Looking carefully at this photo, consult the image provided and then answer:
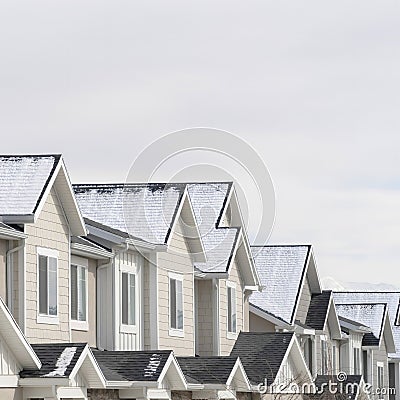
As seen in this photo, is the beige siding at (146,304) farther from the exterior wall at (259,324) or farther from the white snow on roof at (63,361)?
the exterior wall at (259,324)

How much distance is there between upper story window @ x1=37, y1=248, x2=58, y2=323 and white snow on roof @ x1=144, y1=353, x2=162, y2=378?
2.61 metres

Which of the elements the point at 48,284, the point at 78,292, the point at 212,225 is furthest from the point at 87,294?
the point at 212,225

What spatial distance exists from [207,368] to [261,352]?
6269 millimetres

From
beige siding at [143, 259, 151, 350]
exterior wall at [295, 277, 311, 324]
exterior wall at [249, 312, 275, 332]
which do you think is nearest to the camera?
beige siding at [143, 259, 151, 350]

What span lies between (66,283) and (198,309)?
11.0 metres

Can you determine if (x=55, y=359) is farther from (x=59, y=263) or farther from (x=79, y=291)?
(x=79, y=291)

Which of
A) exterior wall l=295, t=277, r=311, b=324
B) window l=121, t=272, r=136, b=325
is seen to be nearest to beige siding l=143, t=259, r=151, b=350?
window l=121, t=272, r=136, b=325

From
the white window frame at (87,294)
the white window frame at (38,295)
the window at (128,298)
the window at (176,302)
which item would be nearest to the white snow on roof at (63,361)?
the white window frame at (38,295)

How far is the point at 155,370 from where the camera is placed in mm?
30969

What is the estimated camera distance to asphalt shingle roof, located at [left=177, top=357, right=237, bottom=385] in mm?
35531

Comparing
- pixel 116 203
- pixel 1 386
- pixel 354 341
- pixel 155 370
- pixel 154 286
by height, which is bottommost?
pixel 1 386

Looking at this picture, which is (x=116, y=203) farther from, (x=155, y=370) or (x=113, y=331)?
(x=155, y=370)

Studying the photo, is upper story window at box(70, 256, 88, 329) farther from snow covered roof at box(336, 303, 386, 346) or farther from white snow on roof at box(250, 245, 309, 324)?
snow covered roof at box(336, 303, 386, 346)

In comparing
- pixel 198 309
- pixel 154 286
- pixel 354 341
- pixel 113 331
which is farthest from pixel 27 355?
pixel 354 341
